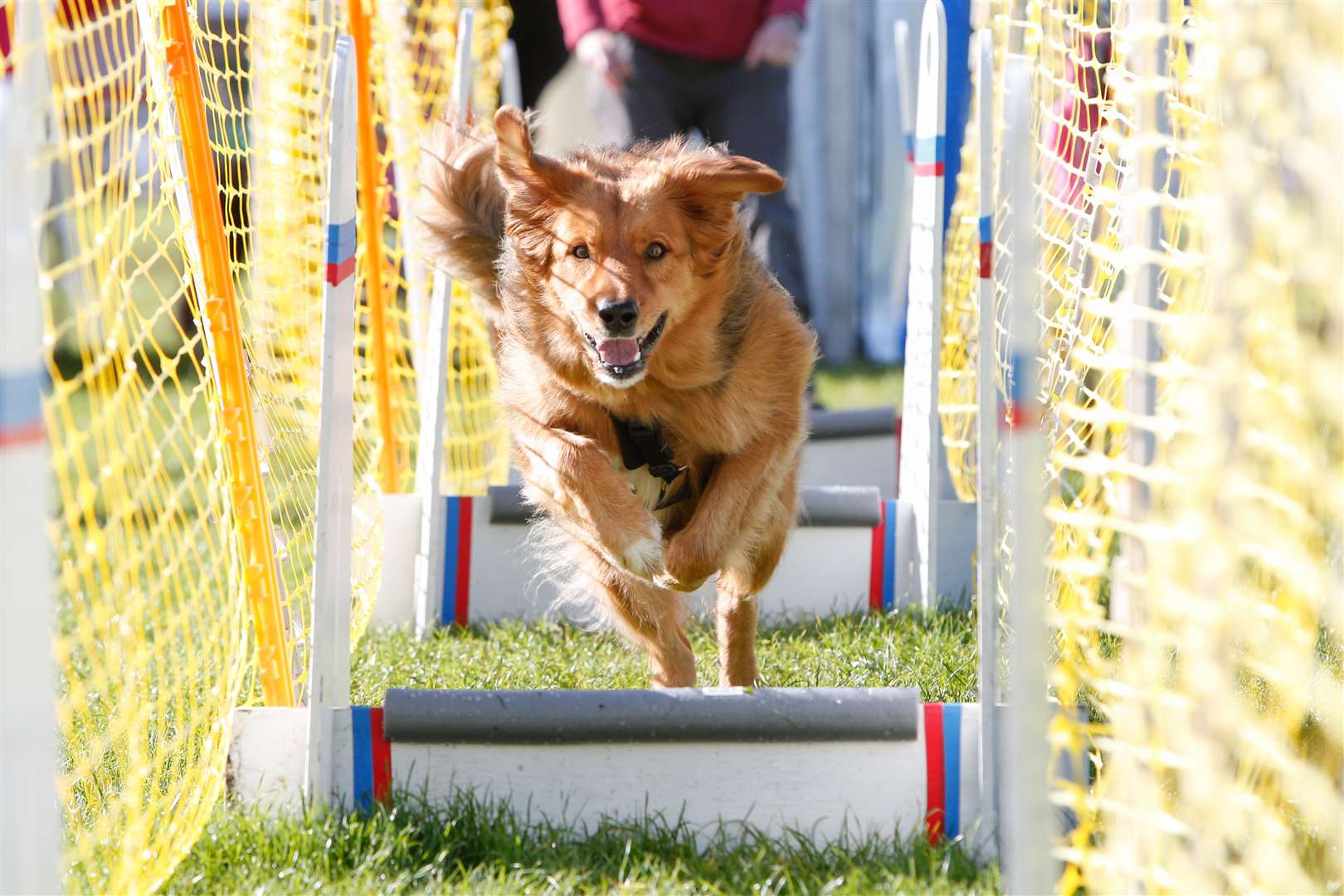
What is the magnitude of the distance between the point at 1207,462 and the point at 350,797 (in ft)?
6.27

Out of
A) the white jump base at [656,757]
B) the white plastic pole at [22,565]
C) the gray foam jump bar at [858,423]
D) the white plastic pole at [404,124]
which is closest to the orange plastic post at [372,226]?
the white plastic pole at [404,124]

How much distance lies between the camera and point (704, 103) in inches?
247

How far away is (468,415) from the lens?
618 cm

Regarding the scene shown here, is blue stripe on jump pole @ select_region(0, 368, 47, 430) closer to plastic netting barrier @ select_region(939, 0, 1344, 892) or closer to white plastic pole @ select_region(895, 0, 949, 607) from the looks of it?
plastic netting barrier @ select_region(939, 0, 1344, 892)

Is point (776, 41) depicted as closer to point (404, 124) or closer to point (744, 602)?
point (404, 124)

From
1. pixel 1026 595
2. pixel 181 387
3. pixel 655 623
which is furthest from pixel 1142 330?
pixel 181 387

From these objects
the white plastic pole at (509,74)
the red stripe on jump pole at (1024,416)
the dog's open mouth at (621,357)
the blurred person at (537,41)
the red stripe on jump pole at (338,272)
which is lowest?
the red stripe on jump pole at (1024,416)

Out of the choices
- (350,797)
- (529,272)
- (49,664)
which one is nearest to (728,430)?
(529,272)

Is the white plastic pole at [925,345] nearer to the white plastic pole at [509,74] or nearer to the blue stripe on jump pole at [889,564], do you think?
the blue stripe on jump pole at [889,564]

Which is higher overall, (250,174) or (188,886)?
(250,174)

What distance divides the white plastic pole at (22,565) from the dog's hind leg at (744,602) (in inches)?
93.8

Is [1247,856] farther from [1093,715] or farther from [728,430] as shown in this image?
[728,430]

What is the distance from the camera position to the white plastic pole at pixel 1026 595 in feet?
5.39

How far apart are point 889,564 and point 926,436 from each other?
1.57 ft
